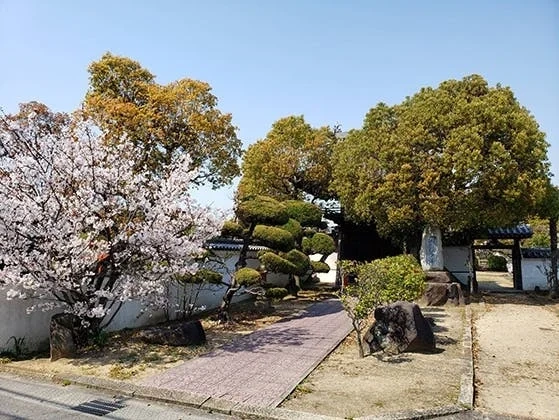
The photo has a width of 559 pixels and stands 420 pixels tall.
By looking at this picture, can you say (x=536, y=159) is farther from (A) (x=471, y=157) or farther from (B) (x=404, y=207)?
(B) (x=404, y=207)

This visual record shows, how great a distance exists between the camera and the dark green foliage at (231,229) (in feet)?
42.8

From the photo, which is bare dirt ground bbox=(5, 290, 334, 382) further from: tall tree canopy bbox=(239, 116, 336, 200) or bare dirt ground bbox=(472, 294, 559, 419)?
tall tree canopy bbox=(239, 116, 336, 200)

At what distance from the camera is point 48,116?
2184 centimetres

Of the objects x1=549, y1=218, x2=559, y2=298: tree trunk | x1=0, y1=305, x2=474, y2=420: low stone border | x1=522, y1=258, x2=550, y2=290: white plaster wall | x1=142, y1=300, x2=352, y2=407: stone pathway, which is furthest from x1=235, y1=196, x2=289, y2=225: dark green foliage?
x1=522, y1=258, x2=550, y2=290: white plaster wall

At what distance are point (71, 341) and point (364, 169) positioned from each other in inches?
518

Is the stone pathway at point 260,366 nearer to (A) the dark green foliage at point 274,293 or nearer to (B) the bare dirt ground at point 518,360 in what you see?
(A) the dark green foliage at point 274,293

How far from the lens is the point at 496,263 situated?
36.1 meters

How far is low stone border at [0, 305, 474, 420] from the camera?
552 centimetres

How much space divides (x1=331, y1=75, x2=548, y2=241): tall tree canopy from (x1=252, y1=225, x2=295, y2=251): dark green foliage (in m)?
5.12

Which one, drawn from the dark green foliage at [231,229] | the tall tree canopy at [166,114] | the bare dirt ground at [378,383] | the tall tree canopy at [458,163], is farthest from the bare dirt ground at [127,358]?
the tall tree canopy at [166,114]

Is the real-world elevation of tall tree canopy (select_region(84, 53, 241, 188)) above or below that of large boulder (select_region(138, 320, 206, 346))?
above

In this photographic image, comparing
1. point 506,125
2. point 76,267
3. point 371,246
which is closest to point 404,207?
point 506,125

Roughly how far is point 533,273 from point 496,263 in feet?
53.0

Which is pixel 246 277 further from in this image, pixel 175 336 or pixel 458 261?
pixel 458 261
